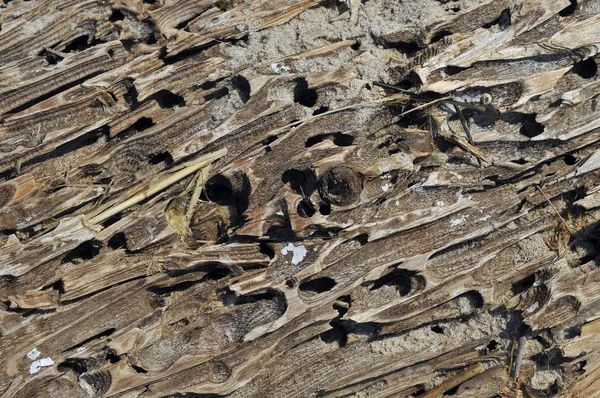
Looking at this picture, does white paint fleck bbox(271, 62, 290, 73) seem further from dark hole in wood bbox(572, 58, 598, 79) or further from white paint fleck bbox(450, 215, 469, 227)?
dark hole in wood bbox(572, 58, 598, 79)

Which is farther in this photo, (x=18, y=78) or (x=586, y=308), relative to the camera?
(x=586, y=308)

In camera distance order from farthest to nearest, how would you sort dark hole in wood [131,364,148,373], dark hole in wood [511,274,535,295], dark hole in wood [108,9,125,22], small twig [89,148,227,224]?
dark hole in wood [511,274,535,295] < dark hole in wood [108,9,125,22] < dark hole in wood [131,364,148,373] < small twig [89,148,227,224]

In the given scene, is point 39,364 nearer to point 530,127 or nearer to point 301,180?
point 301,180

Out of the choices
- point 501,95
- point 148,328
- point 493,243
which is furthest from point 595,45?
point 148,328

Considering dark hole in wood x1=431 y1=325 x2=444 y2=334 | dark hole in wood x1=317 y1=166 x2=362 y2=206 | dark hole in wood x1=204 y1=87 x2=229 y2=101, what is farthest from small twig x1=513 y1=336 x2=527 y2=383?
dark hole in wood x1=204 y1=87 x2=229 y2=101

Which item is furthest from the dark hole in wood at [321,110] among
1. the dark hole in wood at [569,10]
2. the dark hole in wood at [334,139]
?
the dark hole in wood at [569,10]

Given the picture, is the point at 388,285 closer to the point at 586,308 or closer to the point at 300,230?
the point at 300,230
